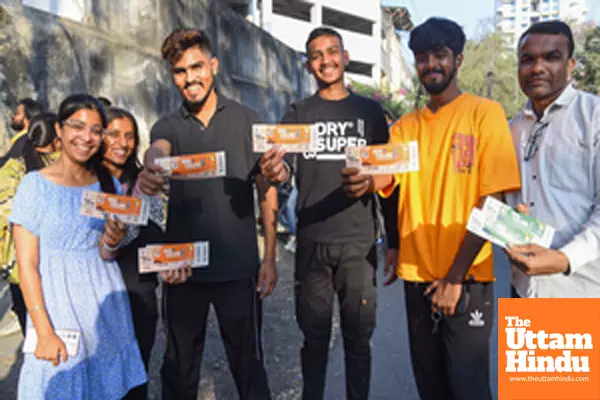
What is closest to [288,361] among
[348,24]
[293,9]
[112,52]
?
[112,52]

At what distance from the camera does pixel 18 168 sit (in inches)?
121

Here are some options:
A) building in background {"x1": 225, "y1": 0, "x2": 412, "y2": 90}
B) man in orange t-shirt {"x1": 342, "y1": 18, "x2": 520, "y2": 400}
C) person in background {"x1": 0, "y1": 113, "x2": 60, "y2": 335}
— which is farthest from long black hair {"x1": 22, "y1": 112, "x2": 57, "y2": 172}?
building in background {"x1": 225, "y1": 0, "x2": 412, "y2": 90}

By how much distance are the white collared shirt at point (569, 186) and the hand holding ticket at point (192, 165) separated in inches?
58.9

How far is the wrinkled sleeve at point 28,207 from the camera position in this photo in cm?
199

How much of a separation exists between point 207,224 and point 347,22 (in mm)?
36069

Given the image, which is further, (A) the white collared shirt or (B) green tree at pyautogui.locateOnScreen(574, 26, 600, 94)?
(B) green tree at pyautogui.locateOnScreen(574, 26, 600, 94)

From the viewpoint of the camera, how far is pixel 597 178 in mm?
1850

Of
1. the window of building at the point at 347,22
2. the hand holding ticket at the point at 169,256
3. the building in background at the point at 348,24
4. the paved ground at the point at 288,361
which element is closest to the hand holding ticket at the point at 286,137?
the hand holding ticket at the point at 169,256

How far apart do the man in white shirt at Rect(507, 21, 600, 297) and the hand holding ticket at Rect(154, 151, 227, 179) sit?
1413mm

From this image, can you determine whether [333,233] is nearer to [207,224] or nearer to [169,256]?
[207,224]

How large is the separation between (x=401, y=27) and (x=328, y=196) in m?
49.5

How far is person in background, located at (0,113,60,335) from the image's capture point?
2.97 metres

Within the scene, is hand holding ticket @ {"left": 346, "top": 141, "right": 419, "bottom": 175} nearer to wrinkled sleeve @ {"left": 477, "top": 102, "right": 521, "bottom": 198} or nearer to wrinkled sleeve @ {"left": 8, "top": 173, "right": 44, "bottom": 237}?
wrinkled sleeve @ {"left": 477, "top": 102, "right": 521, "bottom": 198}

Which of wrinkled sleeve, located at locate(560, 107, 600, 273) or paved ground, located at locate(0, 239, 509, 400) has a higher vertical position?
wrinkled sleeve, located at locate(560, 107, 600, 273)
